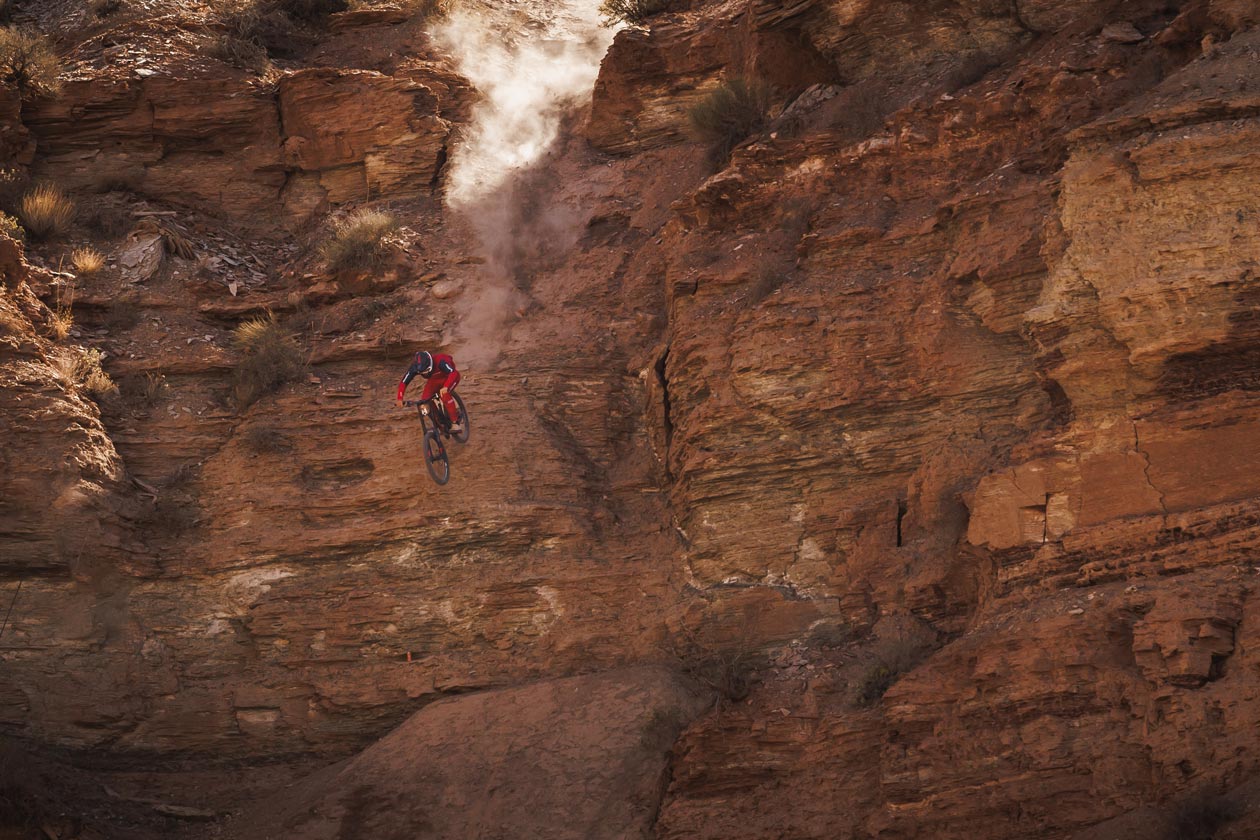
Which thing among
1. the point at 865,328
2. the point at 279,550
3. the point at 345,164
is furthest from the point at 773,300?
the point at 345,164

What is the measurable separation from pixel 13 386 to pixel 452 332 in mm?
5334

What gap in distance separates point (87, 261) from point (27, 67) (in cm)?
407

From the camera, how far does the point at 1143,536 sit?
11.9 meters

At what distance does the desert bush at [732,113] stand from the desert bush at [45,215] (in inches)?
353

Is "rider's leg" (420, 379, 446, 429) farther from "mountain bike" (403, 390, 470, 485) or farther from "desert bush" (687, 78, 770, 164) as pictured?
"desert bush" (687, 78, 770, 164)

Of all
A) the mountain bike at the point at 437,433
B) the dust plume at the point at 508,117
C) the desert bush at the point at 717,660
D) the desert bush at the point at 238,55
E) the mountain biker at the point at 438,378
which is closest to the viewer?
the desert bush at the point at 717,660

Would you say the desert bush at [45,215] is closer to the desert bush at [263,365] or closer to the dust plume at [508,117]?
the desert bush at [263,365]

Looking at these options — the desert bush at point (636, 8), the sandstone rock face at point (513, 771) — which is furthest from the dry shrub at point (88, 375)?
the desert bush at point (636, 8)

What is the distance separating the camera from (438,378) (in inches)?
627

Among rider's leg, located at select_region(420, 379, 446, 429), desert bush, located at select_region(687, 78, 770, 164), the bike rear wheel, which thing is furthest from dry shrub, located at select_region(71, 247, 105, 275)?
desert bush, located at select_region(687, 78, 770, 164)

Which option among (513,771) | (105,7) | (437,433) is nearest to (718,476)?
(437,433)

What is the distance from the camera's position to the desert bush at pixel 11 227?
18.2 metres

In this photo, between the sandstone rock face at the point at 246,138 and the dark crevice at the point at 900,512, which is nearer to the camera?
the dark crevice at the point at 900,512

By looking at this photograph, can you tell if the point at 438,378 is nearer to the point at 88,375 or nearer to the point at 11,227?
the point at 88,375
